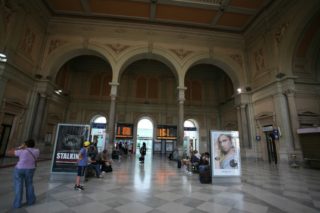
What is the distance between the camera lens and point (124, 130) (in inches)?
746

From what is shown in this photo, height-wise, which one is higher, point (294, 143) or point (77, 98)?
point (77, 98)

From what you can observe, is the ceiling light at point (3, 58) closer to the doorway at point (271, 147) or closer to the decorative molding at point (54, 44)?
the decorative molding at point (54, 44)

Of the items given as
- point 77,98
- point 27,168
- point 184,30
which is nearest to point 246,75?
point 184,30

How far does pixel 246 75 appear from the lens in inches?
570

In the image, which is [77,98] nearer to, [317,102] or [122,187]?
[122,187]

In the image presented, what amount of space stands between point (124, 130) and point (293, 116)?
1492cm

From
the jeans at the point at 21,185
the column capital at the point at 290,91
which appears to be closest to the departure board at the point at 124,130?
the column capital at the point at 290,91

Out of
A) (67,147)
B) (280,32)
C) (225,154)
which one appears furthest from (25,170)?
(280,32)

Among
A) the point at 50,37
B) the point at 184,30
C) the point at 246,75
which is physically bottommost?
the point at 246,75

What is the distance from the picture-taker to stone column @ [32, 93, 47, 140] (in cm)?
1195

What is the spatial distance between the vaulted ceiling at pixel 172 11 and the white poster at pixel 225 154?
10.2 m

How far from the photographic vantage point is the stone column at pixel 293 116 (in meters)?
9.94

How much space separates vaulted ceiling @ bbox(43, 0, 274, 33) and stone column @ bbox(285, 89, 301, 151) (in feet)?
21.2

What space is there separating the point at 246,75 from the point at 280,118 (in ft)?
16.6
